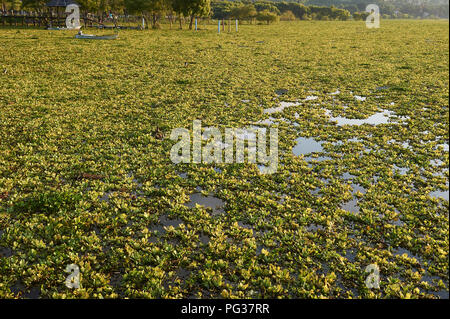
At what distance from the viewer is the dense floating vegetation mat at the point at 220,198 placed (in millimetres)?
6820

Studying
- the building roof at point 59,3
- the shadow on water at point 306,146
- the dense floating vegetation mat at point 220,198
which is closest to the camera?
the dense floating vegetation mat at point 220,198

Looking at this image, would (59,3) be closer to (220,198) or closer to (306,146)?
(306,146)

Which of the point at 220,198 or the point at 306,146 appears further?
the point at 306,146

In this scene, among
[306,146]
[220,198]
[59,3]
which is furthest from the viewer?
[59,3]

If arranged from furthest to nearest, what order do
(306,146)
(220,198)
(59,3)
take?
(59,3), (306,146), (220,198)

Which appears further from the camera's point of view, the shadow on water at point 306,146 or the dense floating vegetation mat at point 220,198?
the shadow on water at point 306,146

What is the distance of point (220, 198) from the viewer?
9766 millimetres

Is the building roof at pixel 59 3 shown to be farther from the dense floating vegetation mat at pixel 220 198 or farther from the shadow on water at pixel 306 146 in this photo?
the shadow on water at pixel 306 146

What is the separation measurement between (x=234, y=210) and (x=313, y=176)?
3.65m

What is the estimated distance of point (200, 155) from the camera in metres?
12.3

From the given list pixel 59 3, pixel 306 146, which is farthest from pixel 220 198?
pixel 59 3

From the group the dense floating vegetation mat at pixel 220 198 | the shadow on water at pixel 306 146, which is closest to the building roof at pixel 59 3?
the dense floating vegetation mat at pixel 220 198
